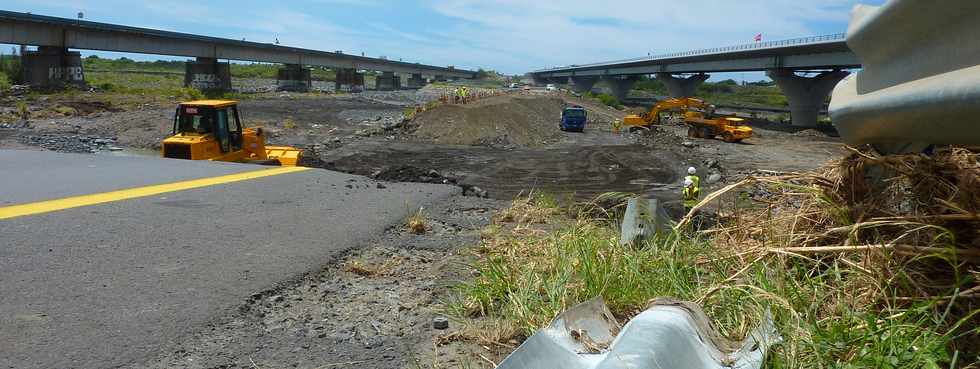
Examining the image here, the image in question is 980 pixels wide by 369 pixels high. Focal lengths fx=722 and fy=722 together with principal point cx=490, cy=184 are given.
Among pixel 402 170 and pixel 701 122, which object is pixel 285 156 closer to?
pixel 402 170


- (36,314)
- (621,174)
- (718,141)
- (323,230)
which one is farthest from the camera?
(718,141)

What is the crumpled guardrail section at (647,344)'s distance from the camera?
3.22m

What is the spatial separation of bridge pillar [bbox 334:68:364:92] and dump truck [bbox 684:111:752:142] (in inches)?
2398

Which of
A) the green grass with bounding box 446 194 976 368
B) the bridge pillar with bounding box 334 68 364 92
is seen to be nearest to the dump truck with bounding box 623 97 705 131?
the green grass with bounding box 446 194 976 368

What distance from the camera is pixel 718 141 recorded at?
131 ft

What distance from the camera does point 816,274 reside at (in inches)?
184

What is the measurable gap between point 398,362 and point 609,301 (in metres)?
1.52

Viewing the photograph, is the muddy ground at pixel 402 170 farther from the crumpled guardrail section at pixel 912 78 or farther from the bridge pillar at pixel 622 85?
the bridge pillar at pixel 622 85

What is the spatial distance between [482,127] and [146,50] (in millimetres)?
31135

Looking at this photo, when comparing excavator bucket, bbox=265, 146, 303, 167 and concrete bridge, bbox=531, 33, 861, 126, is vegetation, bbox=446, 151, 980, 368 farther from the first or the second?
concrete bridge, bbox=531, 33, 861, 126

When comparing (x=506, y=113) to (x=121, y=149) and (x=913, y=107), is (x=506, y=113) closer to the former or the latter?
(x=121, y=149)

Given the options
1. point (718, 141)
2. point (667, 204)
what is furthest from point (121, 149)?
point (718, 141)

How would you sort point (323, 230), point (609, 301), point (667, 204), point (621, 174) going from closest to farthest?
point (609, 301)
point (323, 230)
point (667, 204)
point (621, 174)

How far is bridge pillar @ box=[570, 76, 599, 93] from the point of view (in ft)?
444
